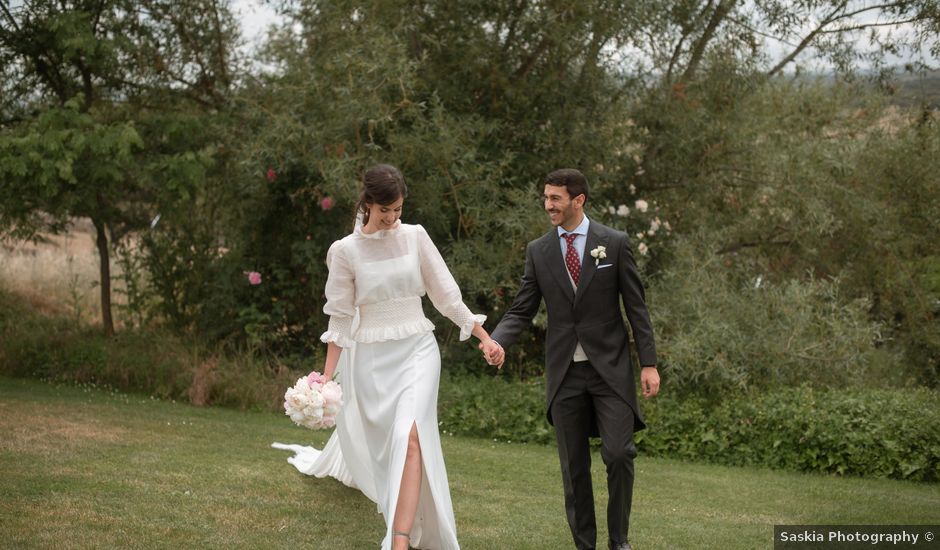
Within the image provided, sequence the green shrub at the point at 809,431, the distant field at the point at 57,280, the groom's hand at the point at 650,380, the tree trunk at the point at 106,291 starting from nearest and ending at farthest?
1. the groom's hand at the point at 650,380
2. the green shrub at the point at 809,431
3. the tree trunk at the point at 106,291
4. the distant field at the point at 57,280

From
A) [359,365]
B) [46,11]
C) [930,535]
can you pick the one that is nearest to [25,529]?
[359,365]

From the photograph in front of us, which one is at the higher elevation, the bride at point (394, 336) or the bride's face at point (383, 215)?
the bride's face at point (383, 215)

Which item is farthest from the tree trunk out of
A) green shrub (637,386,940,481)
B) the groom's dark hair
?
the groom's dark hair

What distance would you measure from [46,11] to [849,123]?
1015 centimetres

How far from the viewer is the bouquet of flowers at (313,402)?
17.7 feet

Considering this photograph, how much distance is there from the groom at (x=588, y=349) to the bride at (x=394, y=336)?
16.4 inches

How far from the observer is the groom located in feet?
17.4

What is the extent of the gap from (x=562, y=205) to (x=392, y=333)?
45.4 inches

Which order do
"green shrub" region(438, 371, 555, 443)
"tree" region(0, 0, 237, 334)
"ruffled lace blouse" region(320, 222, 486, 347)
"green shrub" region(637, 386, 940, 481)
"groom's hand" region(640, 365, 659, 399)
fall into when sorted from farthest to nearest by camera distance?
"tree" region(0, 0, 237, 334) → "green shrub" region(438, 371, 555, 443) → "green shrub" region(637, 386, 940, 481) → "ruffled lace blouse" region(320, 222, 486, 347) → "groom's hand" region(640, 365, 659, 399)

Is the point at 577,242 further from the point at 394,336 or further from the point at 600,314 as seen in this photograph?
the point at 394,336

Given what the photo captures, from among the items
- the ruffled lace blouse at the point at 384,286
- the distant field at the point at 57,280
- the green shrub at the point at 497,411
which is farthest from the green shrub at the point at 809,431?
the distant field at the point at 57,280

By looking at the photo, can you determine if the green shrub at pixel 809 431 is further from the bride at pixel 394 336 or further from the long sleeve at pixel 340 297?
the long sleeve at pixel 340 297

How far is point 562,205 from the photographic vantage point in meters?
5.44

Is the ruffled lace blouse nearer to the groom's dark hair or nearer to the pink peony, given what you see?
the pink peony
